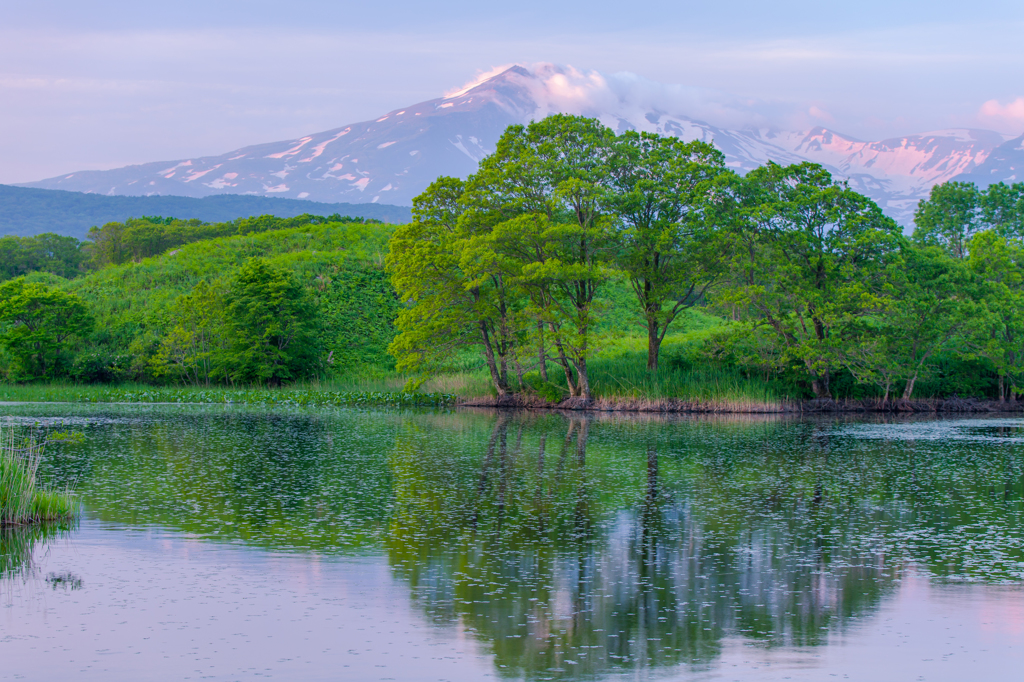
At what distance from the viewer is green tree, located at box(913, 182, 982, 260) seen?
228ft

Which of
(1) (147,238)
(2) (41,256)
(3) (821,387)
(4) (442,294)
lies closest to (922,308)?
(3) (821,387)

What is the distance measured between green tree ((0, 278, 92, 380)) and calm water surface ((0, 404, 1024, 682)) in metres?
31.4

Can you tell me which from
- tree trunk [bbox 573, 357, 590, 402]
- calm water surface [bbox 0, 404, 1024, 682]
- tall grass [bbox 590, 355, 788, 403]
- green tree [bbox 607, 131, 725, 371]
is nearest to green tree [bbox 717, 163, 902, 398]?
green tree [bbox 607, 131, 725, 371]

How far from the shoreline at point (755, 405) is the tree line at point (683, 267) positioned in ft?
A: 2.53

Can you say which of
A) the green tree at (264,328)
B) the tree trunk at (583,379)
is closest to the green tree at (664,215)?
the tree trunk at (583,379)

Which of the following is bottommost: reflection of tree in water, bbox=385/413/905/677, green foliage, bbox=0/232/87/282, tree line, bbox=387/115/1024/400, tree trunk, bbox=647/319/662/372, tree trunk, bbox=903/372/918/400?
reflection of tree in water, bbox=385/413/905/677

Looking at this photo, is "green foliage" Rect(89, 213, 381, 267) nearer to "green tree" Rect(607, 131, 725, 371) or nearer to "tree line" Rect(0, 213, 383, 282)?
"tree line" Rect(0, 213, 383, 282)

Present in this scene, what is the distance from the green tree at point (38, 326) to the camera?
169 feet

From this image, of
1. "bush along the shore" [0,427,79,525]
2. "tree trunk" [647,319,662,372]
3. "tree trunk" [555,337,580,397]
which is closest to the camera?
"bush along the shore" [0,427,79,525]

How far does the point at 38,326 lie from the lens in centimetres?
5322

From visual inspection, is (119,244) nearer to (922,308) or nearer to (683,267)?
(683,267)

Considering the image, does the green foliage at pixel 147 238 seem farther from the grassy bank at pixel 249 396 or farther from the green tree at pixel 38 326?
the grassy bank at pixel 249 396

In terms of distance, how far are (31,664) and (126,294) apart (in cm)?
6080

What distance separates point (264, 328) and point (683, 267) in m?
24.4
